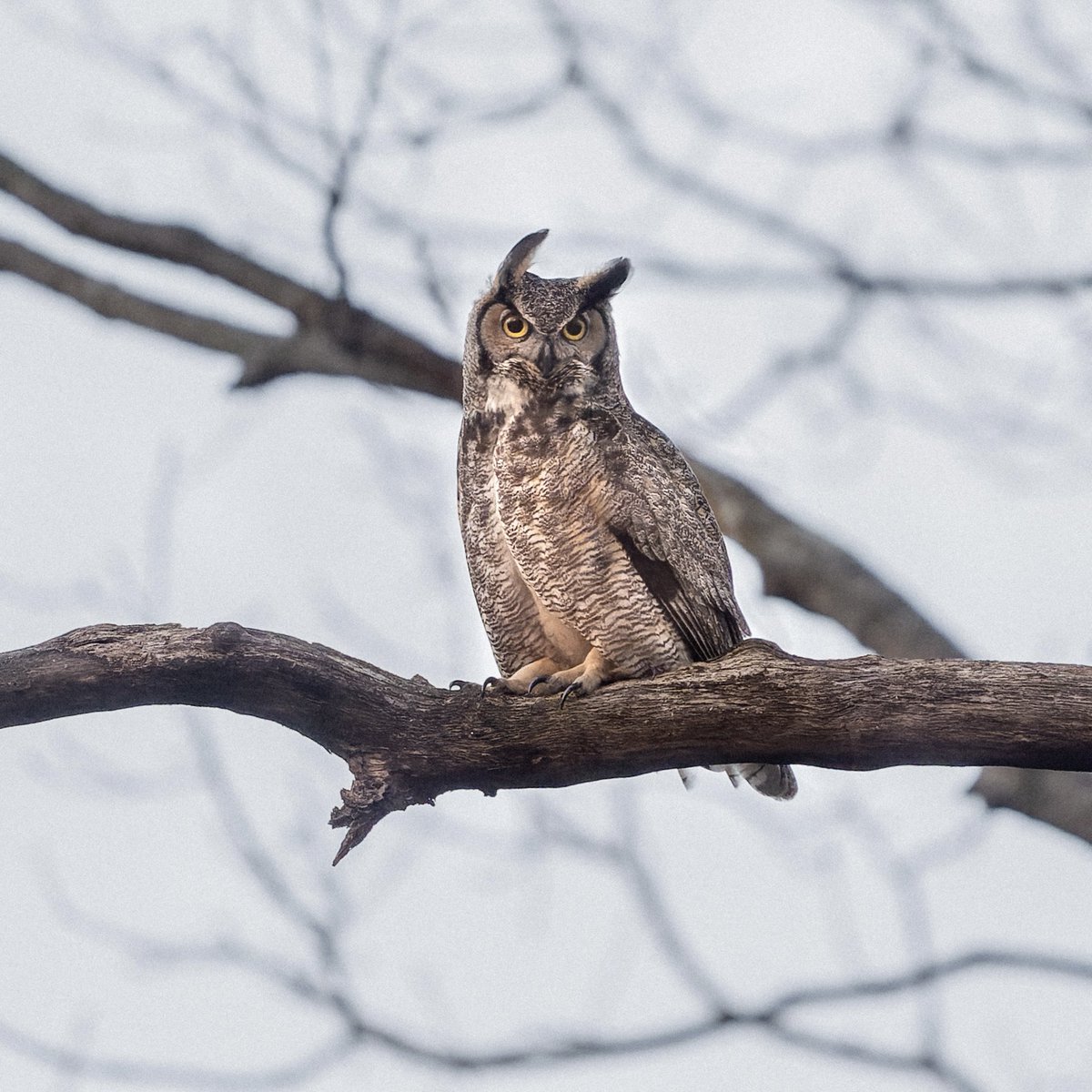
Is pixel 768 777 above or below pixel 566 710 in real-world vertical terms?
above

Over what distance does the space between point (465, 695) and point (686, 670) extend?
0.52 metres

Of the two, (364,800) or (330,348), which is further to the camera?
(330,348)

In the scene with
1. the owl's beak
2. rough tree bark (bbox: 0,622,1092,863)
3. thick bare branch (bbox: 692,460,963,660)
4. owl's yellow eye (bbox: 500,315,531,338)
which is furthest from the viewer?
thick bare branch (bbox: 692,460,963,660)

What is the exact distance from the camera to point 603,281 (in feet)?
14.3

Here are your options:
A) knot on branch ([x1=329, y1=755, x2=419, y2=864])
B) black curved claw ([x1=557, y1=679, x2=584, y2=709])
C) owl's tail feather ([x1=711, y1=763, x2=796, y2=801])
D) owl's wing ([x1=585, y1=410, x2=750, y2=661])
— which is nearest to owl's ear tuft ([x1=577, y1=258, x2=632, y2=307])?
owl's wing ([x1=585, y1=410, x2=750, y2=661])

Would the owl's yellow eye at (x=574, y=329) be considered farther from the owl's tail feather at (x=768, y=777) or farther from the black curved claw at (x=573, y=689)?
the owl's tail feather at (x=768, y=777)

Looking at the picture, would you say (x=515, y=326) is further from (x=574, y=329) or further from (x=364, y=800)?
(x=364, y=800)

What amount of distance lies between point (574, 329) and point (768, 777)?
4.82 ft

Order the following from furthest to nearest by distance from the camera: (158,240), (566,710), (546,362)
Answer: (158,240) → (546,362) → (566,710)

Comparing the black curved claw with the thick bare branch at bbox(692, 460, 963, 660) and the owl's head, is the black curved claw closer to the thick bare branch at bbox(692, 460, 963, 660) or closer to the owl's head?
the owl's head

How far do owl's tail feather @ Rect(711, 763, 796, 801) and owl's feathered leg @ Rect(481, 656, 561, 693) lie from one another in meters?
0.59

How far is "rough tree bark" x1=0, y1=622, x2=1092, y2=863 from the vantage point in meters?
2.94

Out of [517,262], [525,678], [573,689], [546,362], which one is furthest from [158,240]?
[573,689]

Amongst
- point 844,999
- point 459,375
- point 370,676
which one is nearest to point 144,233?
point 459,375
